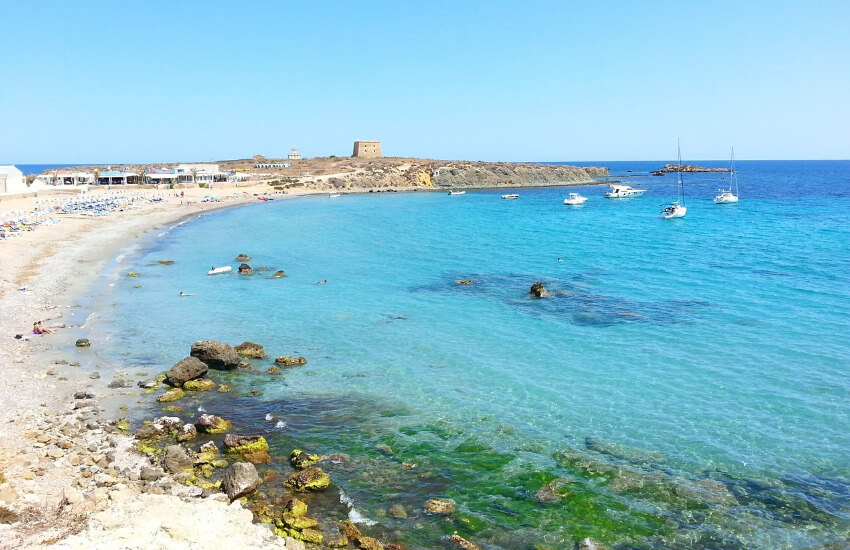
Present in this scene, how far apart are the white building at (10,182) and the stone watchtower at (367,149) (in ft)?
357

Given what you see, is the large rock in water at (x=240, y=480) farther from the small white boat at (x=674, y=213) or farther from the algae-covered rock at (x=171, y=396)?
the small white boat at (x=674, y=213)

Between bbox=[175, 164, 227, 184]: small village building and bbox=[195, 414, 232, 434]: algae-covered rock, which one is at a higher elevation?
bbox=[175, 164, 227, 184]: small village building

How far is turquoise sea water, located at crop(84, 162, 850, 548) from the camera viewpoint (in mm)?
14188

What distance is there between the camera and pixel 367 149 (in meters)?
184

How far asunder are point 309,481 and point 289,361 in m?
9.76

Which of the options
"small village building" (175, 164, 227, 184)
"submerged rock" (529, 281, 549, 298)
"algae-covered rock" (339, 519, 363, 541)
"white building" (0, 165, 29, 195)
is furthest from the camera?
"small village building" (175, 164, 227, 184)

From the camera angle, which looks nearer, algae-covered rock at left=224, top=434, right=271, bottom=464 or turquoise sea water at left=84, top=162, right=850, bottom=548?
turquoise sea water at left=84, top=162, right=850, bottom=548

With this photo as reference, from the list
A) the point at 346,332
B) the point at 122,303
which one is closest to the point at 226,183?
the point at 122,303

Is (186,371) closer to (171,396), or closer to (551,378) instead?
(171,396)

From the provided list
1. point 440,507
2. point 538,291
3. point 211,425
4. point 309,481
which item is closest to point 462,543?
point 440,507

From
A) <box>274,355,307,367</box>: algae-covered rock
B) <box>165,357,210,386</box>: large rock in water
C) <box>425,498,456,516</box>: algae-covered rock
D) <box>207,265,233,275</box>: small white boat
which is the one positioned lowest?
<box>425,498,456,516</box>: algae-covered rock

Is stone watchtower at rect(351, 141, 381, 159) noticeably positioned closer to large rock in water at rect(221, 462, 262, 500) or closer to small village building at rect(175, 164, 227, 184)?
small village building at rect(175, 164, 227, 184)

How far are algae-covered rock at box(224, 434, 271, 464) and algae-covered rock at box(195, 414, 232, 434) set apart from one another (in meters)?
1.13

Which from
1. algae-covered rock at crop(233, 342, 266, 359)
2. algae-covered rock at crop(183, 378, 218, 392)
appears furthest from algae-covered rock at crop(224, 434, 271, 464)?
algae-covered rock at crop(233, 342, 266, 359)
